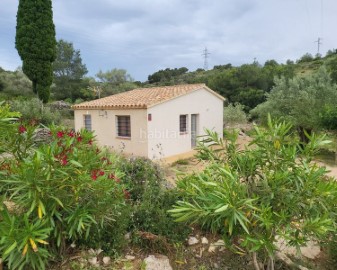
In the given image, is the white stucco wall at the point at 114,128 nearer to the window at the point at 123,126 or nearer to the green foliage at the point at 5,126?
the window at the point at 123,126

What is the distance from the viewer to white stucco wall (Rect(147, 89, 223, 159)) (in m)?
14.1

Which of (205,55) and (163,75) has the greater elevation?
(205,55)

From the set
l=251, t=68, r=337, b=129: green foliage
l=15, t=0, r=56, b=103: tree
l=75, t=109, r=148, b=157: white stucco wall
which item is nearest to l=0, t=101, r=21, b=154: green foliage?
l=75, t=109, r=148, b=157: white stucco wall

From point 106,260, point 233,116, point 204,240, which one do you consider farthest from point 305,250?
point 233,116

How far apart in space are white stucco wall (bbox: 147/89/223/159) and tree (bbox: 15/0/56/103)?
512 inches

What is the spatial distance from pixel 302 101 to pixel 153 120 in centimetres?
976

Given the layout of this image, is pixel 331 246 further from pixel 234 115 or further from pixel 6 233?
pixel 234 115

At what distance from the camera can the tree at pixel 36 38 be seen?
69.7 ft

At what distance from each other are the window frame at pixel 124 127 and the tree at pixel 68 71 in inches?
1176

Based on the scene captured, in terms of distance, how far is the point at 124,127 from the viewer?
50.0 ft

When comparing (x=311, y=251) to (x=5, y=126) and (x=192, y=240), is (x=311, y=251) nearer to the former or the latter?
(x=192, y=240)

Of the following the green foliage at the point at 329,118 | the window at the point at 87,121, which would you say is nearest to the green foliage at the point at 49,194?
the green foliage at the point at 329,118

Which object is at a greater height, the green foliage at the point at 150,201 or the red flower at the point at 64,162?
the red flower at the point at 64,162

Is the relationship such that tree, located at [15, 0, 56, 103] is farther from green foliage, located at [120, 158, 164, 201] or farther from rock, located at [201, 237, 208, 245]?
rock, located at [201, 237, 208, 245]
